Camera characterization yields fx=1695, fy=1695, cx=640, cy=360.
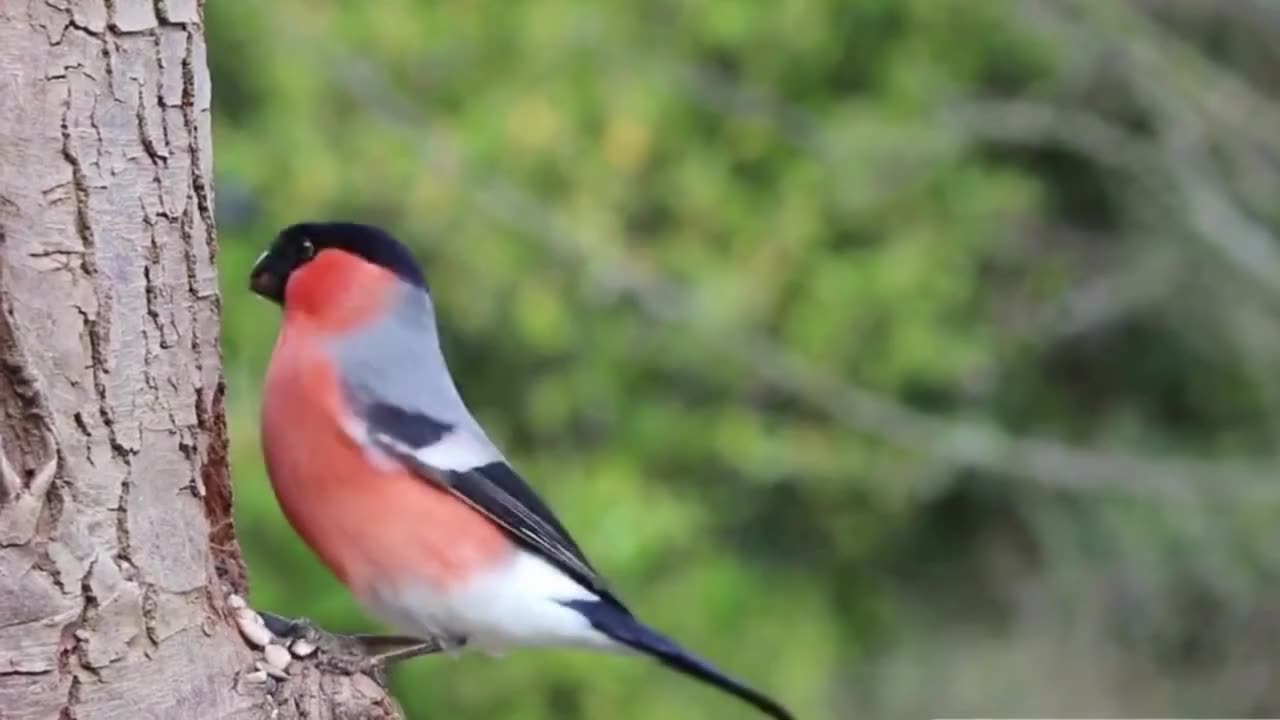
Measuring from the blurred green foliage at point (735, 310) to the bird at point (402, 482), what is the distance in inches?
51.6

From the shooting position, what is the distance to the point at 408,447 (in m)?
1.96

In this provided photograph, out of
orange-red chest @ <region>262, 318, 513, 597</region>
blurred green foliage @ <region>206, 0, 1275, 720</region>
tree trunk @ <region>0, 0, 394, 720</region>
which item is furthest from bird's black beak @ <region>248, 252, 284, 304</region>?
blurred green foliage @ <region>206, 0, 1275, 720</region>

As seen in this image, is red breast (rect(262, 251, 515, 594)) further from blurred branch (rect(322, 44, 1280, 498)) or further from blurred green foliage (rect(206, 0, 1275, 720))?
blurred branch (rect(322, 44, 1280, 498))

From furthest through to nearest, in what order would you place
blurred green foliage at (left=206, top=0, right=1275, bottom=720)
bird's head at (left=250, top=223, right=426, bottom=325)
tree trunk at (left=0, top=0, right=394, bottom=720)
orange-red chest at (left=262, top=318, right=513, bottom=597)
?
1. blurred green foliage at (left=206, top=0, right=1275, bottom=720)
2. bird's head at (left=250, top=223, right=426, bottom=325)
3. orange-red chest at (left=262, top=318, right=513, bottom=597)
4. tree trunk at (left=0, top=0, right=394, bottom=720)

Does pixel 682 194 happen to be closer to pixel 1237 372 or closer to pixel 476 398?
pixel 476 398

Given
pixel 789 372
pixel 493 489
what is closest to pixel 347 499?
pixel 493 489

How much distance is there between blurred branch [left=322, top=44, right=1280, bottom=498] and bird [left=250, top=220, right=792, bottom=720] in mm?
1770

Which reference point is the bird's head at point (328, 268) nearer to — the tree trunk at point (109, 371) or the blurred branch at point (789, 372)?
the tree trunk at point (109, 371)

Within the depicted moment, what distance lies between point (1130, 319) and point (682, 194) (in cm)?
188

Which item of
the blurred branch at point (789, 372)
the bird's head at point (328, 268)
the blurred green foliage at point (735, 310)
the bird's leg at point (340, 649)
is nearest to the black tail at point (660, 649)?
the bird's leg at point (340, 649)

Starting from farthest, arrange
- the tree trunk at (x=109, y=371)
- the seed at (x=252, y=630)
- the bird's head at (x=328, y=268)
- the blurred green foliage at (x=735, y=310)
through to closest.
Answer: the blurred green foliage at (x=735, y=310) < the bird's head at (x=328, y=268) < the seed at (x=252, y=630) < the tree trunk at (x=109, y=371)

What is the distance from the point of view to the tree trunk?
4.67 feet

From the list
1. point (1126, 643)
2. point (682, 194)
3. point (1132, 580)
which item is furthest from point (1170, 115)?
point (1126, 643)

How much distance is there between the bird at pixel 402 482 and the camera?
1927 millimetres
